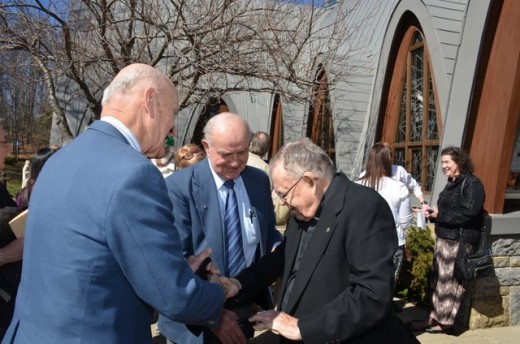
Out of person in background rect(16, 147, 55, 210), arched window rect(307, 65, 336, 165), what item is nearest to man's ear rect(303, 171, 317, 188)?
person in background rect(16, 147, 55, 210)

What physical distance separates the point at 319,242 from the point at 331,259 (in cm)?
9

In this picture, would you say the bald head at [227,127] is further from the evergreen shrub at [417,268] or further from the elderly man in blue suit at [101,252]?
the evergreen shrub at [417,268]

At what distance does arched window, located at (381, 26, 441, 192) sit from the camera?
8125 millimetres

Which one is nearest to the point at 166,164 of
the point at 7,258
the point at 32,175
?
the point at 32,175

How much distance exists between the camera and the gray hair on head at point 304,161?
7.13 ft

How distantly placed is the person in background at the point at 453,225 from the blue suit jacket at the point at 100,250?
12.4 ft

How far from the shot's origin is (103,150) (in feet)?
4.94

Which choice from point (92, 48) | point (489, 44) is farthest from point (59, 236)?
point (92, 48)

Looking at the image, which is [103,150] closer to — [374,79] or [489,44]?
[489,44]

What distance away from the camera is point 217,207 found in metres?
2.71

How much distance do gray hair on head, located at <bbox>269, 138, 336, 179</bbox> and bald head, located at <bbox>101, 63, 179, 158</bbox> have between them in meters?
0.69

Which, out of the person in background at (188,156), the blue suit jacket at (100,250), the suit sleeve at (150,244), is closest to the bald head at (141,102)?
the blue suit jacket at (100,250)

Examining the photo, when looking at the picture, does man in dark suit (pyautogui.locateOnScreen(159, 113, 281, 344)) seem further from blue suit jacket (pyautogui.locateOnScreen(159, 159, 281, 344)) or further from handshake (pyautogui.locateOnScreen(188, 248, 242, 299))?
handshake (pyautogui.locateOnScreen(188, 248, 242, 299))

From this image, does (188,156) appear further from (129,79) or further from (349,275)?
(129,79)
